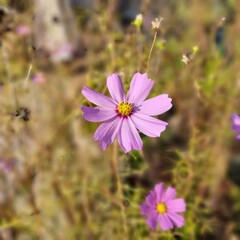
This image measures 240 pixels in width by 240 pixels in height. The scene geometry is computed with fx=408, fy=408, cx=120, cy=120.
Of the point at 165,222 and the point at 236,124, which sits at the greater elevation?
the point at 236,124

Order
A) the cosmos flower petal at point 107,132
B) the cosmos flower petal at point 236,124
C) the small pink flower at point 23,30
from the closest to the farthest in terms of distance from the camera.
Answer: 1. the cosmos flower petal at point 107,132
2. the cosmos flower petal at point 236,124
3. the small pink flower at point 23,30

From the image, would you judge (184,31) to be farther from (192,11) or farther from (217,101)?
(217,101)

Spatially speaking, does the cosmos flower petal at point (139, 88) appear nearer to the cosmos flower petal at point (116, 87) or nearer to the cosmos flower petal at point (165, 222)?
the cosmos flower petal at point (116, 87)

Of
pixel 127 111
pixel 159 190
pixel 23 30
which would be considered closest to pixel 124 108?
pixel 127 111

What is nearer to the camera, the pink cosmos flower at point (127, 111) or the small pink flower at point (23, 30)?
the pink cosmos flower at point (127, 111)

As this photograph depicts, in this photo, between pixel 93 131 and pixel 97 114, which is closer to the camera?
pixel 97 114

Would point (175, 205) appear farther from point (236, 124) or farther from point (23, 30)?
point (23, 30)

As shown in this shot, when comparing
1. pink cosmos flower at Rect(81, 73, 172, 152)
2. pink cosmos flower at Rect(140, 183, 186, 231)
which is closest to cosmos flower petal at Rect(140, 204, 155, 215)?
pink cosmos flower at Rect(140, 183, 186, 231)

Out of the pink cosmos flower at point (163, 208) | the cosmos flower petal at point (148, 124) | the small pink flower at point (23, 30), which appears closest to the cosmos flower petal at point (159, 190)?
the pink cosmos flower at point (163, 208)
